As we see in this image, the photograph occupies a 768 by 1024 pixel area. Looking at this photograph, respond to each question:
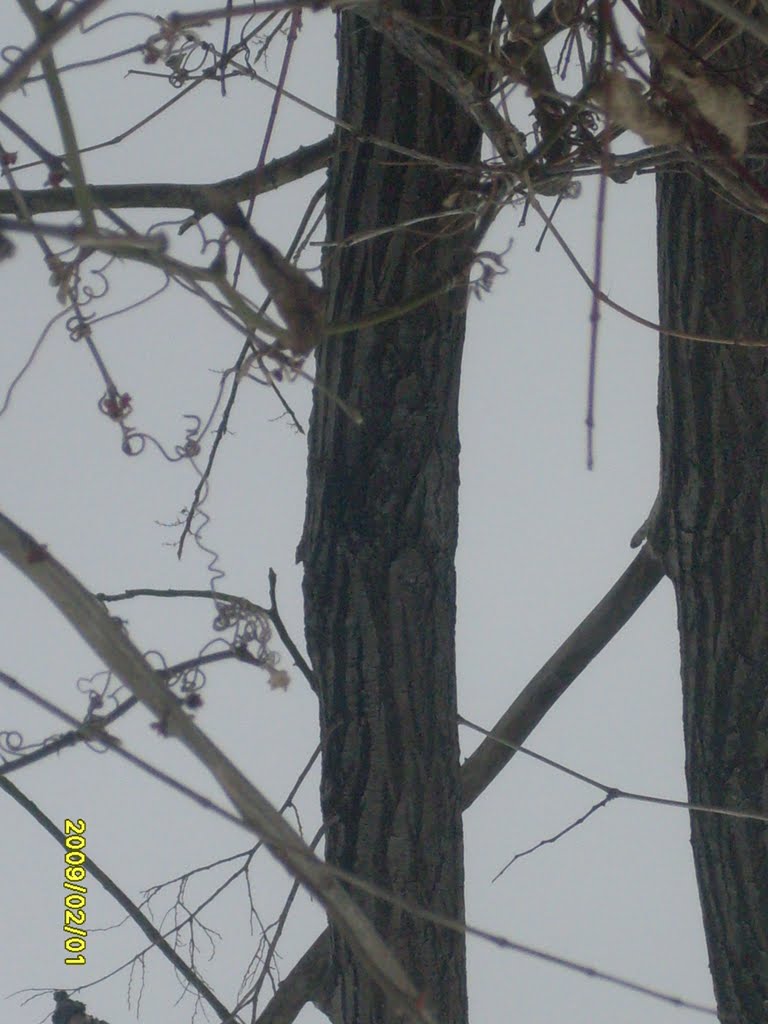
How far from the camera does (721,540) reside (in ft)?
2.89

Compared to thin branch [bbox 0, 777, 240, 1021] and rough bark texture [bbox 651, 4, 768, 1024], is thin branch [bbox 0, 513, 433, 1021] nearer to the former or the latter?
thin branch [bbox 0, 777, 240, 1021]

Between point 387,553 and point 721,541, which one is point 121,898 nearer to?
point 387,553

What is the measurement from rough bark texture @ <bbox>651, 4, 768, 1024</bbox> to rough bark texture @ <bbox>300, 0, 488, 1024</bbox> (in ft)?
0.62

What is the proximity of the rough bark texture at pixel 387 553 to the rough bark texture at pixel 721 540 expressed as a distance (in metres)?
0.19

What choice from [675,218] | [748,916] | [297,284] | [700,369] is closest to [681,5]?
[675,218]

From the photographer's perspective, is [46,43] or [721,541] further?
[721,541]

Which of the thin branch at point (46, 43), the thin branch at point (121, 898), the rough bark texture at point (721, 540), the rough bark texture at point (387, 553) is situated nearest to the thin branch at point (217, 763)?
the thin branch at point (46, 43)

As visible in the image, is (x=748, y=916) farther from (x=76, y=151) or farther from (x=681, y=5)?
(x=76, y=151)

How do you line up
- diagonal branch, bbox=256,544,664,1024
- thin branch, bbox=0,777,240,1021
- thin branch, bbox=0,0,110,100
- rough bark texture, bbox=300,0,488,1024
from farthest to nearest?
diagonal branch, bbox=256,544,664,1024
rough bark texture, bbox=300,0,488,1024
thin branch, bbox=0,777,240,1021
thin branch, bbox=0,0,110,100

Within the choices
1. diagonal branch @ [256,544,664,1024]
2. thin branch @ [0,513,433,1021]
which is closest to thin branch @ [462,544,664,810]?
diagonal branch @ [256,544,664,1024]

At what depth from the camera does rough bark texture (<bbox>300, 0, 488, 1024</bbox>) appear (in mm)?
782

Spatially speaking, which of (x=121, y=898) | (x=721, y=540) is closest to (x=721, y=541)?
(x=721, y=540)

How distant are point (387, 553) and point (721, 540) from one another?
0.29 meters

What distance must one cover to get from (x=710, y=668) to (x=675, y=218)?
0.38 metres
